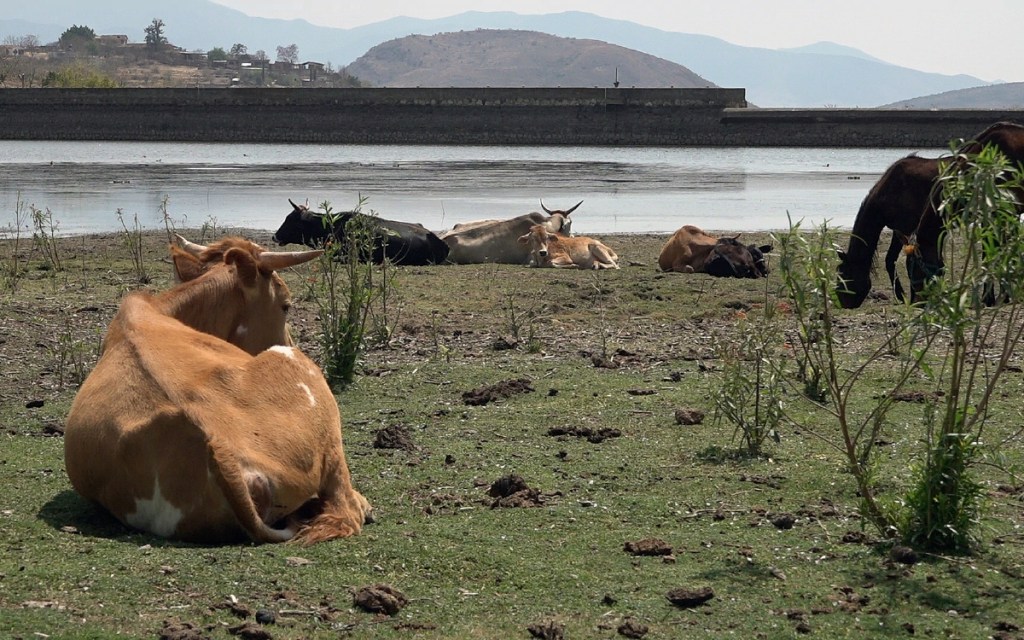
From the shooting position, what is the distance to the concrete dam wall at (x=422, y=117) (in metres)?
69.7

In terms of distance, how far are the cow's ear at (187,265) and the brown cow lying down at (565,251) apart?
10886 millimetres

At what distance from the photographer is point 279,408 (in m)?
5.77

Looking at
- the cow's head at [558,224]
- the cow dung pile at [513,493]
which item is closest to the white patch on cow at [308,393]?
the cow dung pile at [513,493]

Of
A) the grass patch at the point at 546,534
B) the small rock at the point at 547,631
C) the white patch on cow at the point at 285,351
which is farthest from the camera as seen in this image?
the white patch on cow at the point at 285,351

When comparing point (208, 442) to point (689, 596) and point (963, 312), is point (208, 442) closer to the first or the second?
point (689, 596)

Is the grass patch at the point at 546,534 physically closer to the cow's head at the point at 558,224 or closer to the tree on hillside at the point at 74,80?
the cow's head at the point at 558,224

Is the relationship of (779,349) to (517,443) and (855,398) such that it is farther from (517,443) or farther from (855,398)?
(517,443)

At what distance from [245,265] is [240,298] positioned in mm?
190

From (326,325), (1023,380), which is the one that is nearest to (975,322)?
(1023,380)

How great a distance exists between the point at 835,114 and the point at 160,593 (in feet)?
223

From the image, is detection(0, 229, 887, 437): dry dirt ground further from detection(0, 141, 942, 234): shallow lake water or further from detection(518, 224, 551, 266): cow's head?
detection(0, 141, 942, 234): shallow lake water

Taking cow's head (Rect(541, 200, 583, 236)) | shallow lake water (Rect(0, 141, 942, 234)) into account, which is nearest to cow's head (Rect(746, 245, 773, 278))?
cow's head (Rect(541, 200, 583, 236))

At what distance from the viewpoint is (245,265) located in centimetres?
709

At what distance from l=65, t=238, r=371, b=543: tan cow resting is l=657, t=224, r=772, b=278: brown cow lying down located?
11.3m
